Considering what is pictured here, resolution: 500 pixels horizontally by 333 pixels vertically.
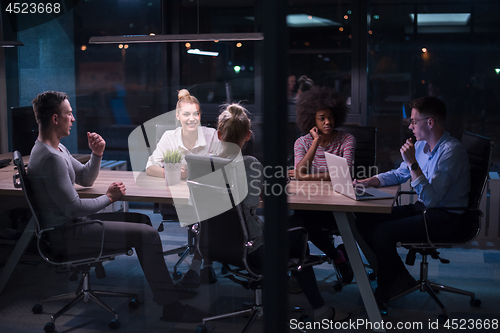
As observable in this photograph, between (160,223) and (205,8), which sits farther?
(205,8)

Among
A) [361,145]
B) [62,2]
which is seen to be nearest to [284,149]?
[361,145]

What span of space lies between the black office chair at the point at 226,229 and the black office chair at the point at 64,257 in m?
0.63

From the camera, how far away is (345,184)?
274 centimetres

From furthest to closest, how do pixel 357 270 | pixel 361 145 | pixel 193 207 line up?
pixel 361 145, pixel 357 270, pixel 193 207

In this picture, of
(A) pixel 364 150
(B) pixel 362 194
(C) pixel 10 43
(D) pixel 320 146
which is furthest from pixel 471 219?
(C) pixel 10 43

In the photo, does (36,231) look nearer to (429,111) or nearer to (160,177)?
(160,177)

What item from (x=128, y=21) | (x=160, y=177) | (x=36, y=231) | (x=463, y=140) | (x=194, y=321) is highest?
(x=128, y=21)

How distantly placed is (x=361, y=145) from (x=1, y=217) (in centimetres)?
264

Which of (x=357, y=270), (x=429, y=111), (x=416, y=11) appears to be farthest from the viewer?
(x=416, y=11)

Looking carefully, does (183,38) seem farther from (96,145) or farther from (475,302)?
(475,302)

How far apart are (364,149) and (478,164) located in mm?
882

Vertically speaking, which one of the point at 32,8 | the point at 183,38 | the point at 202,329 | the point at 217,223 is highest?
the point at 32,8

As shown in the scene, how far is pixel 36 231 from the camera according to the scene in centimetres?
266

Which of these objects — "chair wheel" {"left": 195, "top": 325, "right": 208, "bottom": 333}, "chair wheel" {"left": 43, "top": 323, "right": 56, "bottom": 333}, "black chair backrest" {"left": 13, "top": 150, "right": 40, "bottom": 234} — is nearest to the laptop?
"chair wheel" {"left": 195, "top": 325, "right": 208, "bottom": 333}
